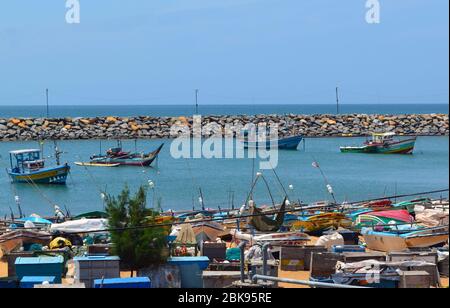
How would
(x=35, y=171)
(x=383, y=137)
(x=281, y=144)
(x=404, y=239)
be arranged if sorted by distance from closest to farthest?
(x=404, y=239)
(x=35, y=171)
(x=383, y=137)
(x=281, y=144)

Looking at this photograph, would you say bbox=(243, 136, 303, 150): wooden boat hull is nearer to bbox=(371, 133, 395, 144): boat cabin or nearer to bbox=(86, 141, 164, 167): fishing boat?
bbox=(371, 133, 395, 144): boat cabin

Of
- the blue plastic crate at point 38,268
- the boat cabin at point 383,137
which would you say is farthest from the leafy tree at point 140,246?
the boat cabin at point 383,137

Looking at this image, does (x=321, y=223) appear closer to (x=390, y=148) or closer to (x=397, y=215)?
(x=397, y=215)

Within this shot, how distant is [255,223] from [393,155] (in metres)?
44.7

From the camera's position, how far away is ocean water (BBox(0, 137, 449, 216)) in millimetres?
37375

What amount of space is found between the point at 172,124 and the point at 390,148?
25516 millimetres

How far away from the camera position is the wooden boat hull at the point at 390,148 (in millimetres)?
60906

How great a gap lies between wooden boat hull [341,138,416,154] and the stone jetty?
10559mm

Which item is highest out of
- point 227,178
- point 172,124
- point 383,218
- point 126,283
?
point 126,283

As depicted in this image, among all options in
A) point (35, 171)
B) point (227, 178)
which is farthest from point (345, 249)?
point (227, 178)

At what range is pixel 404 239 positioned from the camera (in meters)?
16.8

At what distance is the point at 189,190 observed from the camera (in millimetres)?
41594

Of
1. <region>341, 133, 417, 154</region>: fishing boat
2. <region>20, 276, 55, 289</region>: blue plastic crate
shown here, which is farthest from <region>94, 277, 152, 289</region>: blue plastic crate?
<region>341, 133, 417, 154</region>: fishing boat
